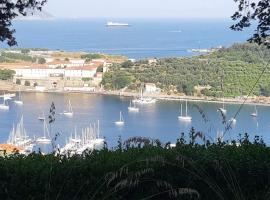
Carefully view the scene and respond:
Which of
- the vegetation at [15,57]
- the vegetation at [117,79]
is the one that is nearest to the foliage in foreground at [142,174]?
the vegetation at [117,79]

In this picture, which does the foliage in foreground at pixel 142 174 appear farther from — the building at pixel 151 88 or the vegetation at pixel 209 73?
the building at pixel 151 88

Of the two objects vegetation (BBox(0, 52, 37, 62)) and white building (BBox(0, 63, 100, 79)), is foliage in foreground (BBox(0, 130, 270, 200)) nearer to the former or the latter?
white building (BBox(0, 63, 100, 79))

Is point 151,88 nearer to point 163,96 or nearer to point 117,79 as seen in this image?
point 163,96

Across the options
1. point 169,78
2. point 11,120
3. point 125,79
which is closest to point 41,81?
point 125,79

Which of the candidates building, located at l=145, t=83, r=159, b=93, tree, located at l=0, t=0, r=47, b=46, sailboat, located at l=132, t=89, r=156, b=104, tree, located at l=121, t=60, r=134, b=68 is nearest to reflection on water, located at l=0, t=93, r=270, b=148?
sailboat, located at l=132, t=89, r=156, b=104

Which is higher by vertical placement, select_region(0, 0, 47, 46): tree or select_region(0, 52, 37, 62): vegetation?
select_region(0, 52, 37, 62): vegetation

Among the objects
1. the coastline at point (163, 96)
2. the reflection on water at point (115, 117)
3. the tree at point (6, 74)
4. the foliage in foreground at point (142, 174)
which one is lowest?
the reflection on water at point (115, 117)

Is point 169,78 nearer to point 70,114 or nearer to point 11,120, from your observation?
point 70,114
